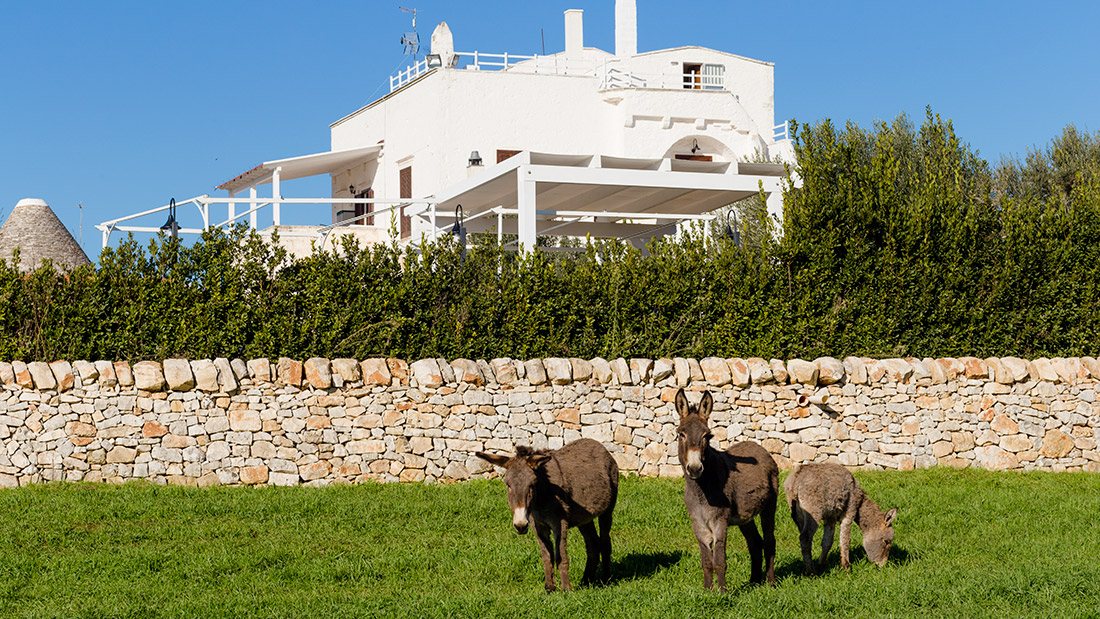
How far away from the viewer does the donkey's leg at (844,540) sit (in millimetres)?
10242

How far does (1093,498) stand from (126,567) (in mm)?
12138

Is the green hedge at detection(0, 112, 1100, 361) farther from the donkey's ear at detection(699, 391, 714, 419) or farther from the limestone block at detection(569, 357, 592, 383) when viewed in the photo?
the donkey's ear at detection(699, 391, 714, 419)

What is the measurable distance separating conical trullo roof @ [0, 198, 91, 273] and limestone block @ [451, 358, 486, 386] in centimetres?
759

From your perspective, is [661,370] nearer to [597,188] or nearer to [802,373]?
[802,373]

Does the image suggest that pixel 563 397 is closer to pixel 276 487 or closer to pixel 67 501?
pixel 276 487

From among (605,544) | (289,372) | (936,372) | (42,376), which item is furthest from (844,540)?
(42,376)

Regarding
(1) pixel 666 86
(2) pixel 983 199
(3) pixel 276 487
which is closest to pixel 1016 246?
(2) pixel 983 199

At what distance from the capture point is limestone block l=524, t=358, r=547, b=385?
1630 centimetres

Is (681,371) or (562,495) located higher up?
(681,371)

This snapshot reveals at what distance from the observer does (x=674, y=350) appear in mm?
17375

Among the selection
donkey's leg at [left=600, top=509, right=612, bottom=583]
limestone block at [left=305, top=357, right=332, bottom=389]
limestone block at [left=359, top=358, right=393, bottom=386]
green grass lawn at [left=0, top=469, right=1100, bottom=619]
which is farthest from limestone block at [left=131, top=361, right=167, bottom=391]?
donkey's leg at [left=600, top=509, right=612, bottom=583]

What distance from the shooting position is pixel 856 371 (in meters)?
17.5

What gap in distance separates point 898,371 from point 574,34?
21469mm

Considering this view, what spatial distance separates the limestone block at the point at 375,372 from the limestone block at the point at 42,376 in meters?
4.15
